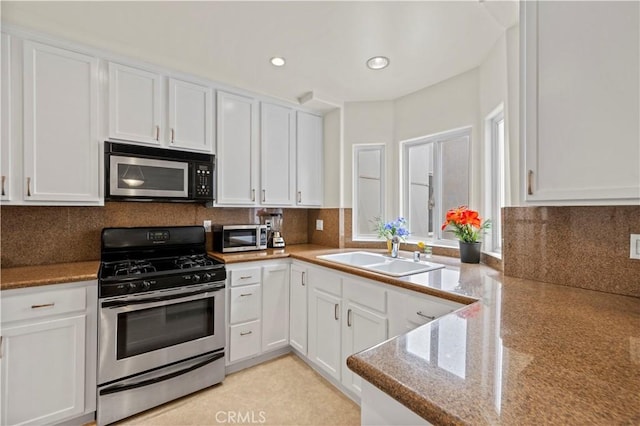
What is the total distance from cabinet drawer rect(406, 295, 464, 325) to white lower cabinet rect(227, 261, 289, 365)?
1.25 meters

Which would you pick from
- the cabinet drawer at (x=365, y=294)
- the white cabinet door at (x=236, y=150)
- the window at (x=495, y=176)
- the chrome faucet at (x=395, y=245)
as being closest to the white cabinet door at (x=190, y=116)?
the white cabinet door at (x=236, y=150)

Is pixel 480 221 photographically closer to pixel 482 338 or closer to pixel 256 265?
pixel 482 338

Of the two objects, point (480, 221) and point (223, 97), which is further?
point (223, 97)

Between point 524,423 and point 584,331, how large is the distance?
2.06ft

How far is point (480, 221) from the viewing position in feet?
7.20

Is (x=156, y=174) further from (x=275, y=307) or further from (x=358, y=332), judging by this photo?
(x=358, y=332)

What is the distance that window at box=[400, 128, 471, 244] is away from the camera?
2.54m

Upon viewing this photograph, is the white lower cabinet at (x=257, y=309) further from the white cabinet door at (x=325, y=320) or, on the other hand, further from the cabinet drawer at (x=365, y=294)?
the cabinet drawer at (x=365, y=294)

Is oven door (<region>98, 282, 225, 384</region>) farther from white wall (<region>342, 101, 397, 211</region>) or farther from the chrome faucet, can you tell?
white wall (<region>342, 101, 397, 211</region>)

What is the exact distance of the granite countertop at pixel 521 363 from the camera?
54cm

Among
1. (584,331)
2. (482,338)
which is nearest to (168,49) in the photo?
(482,338)

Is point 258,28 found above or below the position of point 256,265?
above

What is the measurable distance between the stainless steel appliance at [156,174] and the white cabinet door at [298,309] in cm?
101

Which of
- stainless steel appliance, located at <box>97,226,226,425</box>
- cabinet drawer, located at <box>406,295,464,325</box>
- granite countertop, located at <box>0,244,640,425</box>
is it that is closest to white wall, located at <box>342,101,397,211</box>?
cabinet drawer, located at <box>406,295,464,325</box>
